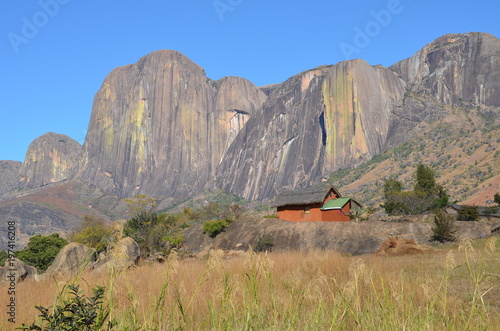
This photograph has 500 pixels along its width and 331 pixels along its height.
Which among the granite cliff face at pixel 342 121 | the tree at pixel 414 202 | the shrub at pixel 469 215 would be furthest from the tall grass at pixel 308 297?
the granite cliff face at pixel 342 121

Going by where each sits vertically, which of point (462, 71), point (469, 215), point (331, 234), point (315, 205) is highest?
point (462, 71)

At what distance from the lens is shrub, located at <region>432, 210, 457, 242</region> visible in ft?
110

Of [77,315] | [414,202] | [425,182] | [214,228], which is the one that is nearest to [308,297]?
[77,315]

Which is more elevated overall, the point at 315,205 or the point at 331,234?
the point at 315,205

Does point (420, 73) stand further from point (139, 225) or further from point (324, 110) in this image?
point (139, 225)

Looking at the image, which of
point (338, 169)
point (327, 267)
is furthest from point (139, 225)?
point (338, 169)

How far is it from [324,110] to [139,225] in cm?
14532

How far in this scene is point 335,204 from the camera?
48.3 metres

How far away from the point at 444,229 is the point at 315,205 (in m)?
17.0

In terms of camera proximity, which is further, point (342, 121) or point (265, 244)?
point (342, 121)

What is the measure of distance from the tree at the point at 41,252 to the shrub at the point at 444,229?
35.3 meters

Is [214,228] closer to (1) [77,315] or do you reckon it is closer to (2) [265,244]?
(2) [265,244]

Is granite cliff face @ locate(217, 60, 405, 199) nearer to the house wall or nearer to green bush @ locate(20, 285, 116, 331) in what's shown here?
the house wall

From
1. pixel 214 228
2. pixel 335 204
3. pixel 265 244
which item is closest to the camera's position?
pixel 265 244
